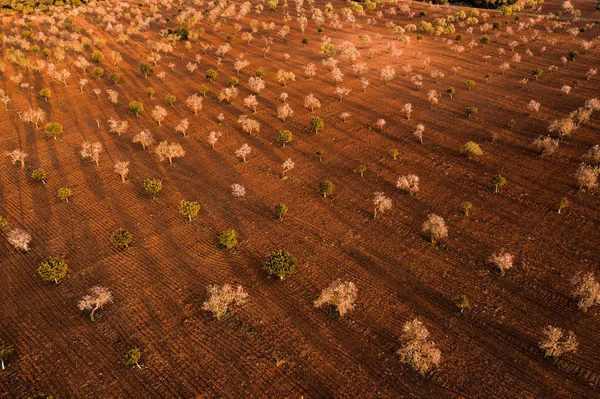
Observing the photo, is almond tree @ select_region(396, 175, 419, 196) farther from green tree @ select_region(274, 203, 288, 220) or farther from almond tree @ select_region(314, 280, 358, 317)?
almond tree @ select_region(314, 280, 358, 317)

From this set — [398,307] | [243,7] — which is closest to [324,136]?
[398,307]

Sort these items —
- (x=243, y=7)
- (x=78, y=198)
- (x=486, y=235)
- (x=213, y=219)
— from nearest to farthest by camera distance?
(x=486, y=235) → (x=213, y=219) → (x=78, y=198) → (x=243, y=7)

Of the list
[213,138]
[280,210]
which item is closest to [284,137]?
[213,138]

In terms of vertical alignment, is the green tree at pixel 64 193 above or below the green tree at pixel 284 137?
below

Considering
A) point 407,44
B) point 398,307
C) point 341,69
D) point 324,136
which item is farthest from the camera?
point 407,44

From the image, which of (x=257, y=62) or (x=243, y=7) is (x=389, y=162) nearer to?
(x=257, y=62)

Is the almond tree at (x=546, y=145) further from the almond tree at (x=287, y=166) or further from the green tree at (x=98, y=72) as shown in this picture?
the green tree at (x=98, y=72)

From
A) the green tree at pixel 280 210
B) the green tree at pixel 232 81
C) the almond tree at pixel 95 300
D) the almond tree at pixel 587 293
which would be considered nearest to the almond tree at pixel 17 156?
the almond tree at pixel 95 300
